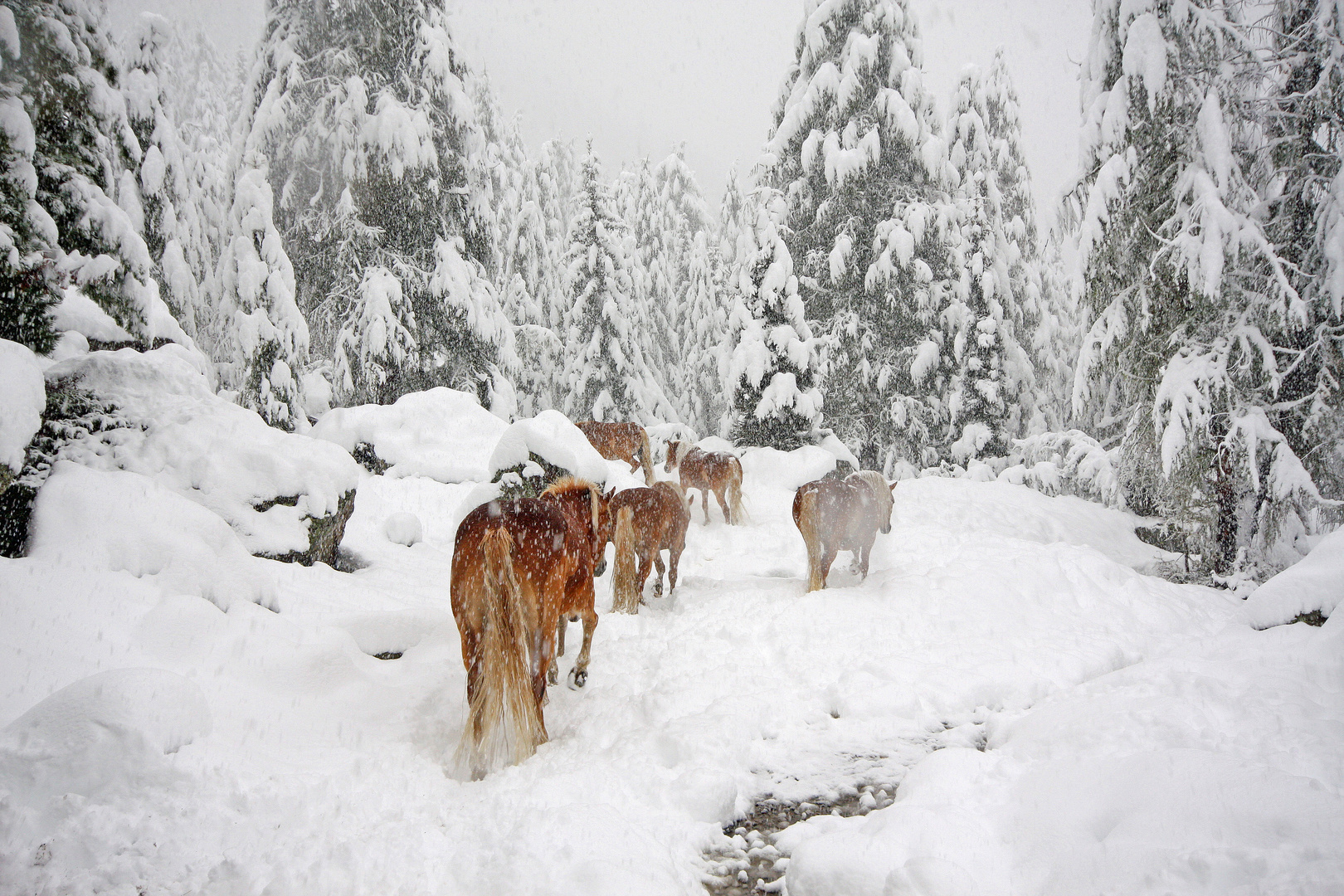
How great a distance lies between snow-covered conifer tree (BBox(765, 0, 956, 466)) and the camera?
1449cm

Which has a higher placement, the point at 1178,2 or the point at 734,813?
the point at 1178,2

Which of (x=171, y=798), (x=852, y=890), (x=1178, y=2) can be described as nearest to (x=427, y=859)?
(x=171, y=798)

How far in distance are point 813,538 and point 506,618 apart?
12.5 ft

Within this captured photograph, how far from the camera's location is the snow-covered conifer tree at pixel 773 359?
517 inches

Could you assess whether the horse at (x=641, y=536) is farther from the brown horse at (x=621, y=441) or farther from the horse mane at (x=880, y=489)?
the brown horse at (x=621, y=441)

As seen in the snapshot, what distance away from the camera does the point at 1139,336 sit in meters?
7.89

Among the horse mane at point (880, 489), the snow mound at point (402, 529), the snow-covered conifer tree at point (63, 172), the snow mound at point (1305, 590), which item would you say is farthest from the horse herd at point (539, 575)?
the snow-covered conifer tree at point (63, 172)

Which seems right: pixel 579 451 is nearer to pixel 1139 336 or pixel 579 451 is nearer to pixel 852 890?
pixel 852 890


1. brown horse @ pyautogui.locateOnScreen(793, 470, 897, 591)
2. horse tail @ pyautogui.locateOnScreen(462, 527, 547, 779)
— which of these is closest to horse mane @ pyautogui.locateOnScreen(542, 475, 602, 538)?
horse tail @ pyautogui.locateOnScreen(462, 527, 547, 779)

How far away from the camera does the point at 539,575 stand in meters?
3.45

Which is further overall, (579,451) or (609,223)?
(609,223)

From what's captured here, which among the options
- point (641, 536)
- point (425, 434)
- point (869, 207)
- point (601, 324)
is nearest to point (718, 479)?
point (641, 536)

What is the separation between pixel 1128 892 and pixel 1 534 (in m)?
5.67

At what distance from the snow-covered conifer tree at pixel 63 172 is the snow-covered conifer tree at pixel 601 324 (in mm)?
13167
